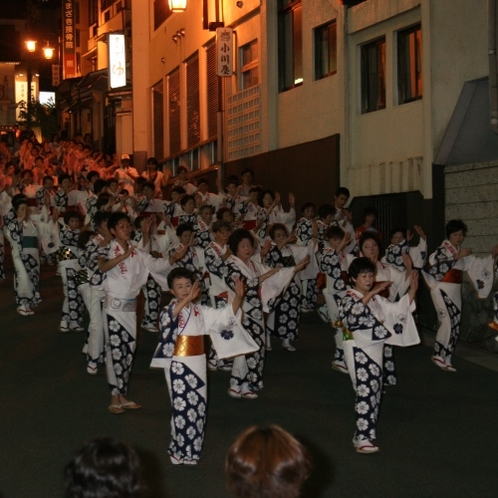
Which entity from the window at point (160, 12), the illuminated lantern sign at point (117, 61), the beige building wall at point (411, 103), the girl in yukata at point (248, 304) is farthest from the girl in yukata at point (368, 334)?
the illuminated lantern sign at point (117, 61)

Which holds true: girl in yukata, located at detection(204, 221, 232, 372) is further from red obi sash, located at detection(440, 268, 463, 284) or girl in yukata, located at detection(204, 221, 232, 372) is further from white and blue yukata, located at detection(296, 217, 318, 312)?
white and blue yukata, located at detection(296, 217, 318, 312)

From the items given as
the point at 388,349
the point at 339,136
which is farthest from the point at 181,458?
the point at 339,136

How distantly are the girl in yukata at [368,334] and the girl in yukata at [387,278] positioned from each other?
1634 millimetres

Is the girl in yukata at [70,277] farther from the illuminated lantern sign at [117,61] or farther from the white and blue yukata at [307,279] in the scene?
the illuminated lantern sign at [117,61]

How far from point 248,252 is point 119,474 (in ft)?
22.6

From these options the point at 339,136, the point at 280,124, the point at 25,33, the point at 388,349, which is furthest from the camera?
the point at 25,33

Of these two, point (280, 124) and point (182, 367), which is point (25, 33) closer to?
point (280, 124)

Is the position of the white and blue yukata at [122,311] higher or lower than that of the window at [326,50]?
lower

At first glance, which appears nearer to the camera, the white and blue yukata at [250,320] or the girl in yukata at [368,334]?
the girl in yukata at [368,334]

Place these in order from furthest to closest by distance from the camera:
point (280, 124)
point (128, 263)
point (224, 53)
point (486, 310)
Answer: point (224, 53) → point (280, 124) → point (486, 310) → point (128, 263)

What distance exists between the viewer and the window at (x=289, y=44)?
19297 mm

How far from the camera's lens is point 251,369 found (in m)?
10.2

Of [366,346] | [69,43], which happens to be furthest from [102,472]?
[69,43]

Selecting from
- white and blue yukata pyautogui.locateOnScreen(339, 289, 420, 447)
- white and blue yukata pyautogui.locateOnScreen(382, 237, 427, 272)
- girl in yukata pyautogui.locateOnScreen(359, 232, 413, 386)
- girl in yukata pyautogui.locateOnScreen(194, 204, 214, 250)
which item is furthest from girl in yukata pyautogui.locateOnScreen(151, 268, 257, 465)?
girl in yukata pyautogui.locateOnScreen(194, 204, 214, 250)
